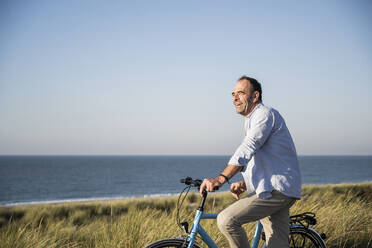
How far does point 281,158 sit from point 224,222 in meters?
0.66

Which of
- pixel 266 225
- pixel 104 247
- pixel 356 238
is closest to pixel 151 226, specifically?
pixel 104 247

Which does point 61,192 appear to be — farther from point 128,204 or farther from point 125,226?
point 125,226

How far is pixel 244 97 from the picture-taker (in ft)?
8.93

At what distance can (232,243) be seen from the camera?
259 centimetres

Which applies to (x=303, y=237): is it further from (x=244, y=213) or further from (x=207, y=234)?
(x=207, y=234)

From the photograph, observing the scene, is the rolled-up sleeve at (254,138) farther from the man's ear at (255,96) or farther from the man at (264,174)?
the man's ear at (255,96)

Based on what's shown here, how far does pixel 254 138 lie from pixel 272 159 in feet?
0.88

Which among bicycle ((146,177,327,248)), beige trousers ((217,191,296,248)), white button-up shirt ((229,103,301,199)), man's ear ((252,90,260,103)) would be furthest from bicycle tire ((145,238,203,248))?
man's ear ((252,90,260,103))

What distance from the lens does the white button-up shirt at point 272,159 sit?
2549mm

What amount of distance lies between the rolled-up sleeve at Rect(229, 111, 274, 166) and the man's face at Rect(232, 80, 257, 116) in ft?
0.50

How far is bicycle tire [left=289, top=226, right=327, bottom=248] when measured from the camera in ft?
10.8

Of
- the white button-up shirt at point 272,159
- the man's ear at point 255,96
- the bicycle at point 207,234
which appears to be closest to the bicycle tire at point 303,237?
the bicycle at point 207,234

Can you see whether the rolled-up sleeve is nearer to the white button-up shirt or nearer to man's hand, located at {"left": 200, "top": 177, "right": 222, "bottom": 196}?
the white button-up shirt

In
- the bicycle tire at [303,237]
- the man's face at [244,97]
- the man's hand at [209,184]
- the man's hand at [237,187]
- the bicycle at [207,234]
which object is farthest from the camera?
the bicycle tire at [303,237]
